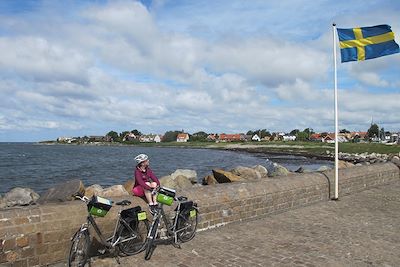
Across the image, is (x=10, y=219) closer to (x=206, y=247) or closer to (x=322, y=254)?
(x=206, y=247)

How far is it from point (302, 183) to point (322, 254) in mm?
4292

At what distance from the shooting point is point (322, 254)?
6543mm

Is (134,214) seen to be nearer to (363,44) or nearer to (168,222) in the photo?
(168,222)

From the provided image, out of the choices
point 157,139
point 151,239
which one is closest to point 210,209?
point 151,239

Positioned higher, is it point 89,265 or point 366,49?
point 366,49

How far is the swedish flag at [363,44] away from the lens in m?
11.6

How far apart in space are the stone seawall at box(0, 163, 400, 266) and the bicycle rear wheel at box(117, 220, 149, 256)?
0.28 meters

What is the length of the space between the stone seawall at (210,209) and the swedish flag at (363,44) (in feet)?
11.8

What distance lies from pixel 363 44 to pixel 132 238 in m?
8.96

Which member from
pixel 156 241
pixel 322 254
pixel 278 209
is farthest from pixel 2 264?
pixel 278 209

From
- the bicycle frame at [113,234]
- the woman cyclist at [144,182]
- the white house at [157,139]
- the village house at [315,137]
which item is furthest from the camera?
the white house at [157,139]

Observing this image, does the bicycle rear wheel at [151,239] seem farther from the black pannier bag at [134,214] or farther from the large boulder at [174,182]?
the large boulder at [174,182]

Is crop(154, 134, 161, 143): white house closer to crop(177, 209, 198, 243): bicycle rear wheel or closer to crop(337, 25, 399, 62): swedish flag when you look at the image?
crop(337, 25, 399, 62): swedish flag

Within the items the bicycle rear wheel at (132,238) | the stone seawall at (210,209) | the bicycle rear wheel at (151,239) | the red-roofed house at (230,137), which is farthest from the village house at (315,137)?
the bicycle rear wheel at (132,238)
